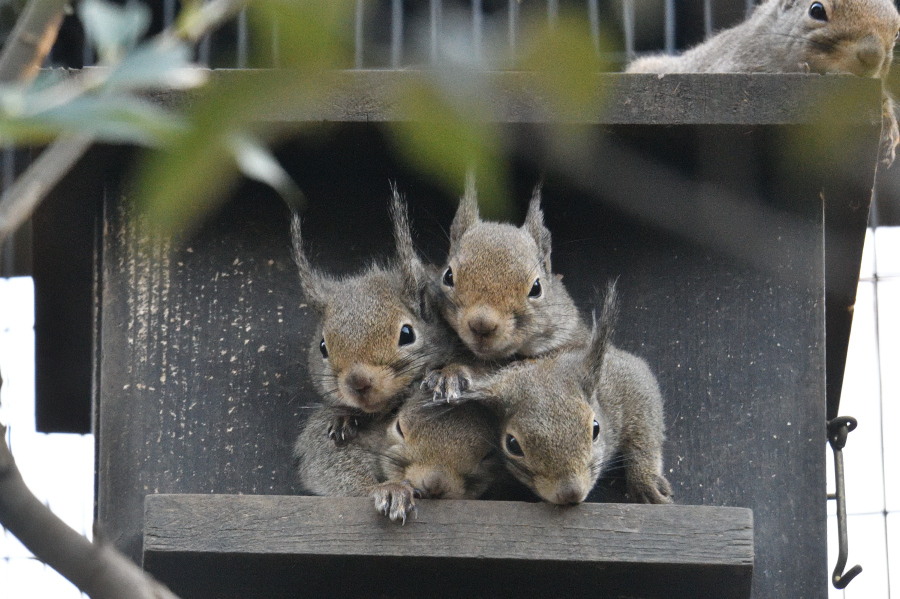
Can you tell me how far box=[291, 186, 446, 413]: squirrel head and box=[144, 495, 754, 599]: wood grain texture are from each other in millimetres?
267

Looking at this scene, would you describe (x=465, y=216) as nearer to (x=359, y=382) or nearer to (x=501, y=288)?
→ (x=501, y=288)

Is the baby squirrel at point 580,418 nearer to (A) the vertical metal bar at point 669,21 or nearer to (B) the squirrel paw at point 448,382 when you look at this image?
(B) the squirrel paw at point 448,382

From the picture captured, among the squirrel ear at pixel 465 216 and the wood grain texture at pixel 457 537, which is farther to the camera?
the squirrel ear at pixel 465 216

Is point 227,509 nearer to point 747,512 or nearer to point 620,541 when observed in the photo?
point 620,541

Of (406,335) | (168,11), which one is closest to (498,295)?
(406,335)

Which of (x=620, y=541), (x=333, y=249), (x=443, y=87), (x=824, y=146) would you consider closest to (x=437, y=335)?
(x=333, y=249)

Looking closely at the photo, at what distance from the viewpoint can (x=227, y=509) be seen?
213 centimetres

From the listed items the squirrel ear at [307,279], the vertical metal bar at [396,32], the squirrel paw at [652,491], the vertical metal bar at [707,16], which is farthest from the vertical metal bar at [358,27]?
the vertical metal bar at [707,16]

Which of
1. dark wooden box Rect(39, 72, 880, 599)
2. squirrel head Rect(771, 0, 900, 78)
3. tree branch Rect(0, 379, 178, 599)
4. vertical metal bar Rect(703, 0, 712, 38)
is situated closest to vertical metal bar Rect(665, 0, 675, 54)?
vertical metal bar Rect(703, 0, 712, 38)

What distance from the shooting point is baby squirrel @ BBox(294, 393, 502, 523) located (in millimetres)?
2223

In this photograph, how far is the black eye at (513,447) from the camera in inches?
87.2

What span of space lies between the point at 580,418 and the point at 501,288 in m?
0.33

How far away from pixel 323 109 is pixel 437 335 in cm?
49

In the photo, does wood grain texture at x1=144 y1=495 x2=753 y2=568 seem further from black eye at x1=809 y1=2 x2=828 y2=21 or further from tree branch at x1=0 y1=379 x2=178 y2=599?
black eye at x1=809 y1=2 x2=828 y2=21
